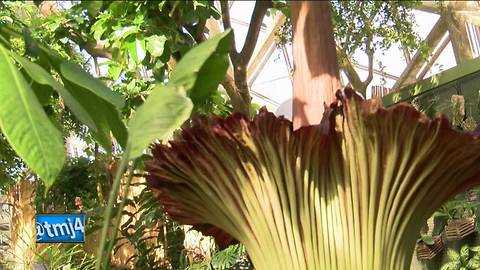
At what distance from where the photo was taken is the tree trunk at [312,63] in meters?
1.29

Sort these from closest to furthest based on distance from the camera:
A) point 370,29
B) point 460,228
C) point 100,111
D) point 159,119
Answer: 1. point 159,119
2. point 100,111
3. point 370,29
4. point 460,228

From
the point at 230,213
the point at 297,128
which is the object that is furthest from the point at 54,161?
the point at 297,128

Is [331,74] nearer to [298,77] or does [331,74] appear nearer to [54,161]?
[298,77]

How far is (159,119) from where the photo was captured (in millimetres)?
1092

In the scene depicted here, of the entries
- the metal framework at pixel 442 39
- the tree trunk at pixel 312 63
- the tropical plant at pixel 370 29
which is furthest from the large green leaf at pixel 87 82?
the metal framework at pixel 442 39

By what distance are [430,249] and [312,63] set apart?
298cm

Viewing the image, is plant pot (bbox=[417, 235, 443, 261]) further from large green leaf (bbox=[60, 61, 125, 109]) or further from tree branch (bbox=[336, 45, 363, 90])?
large green leaf (bbox=[60, 61, 125, 109])

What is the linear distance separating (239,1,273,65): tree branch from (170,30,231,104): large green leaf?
39 centimetres

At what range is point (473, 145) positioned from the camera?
1.23m

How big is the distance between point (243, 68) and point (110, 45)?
0.60m

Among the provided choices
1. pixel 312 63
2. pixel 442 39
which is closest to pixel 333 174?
pixel 312 63

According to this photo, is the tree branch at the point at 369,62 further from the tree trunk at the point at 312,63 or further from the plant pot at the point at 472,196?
the tree trunk at the point at 312,63

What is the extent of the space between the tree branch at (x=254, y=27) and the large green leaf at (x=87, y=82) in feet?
1.65

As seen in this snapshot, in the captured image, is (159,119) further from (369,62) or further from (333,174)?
(369,62)
